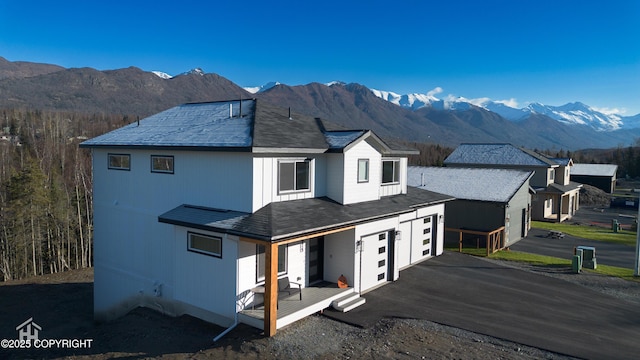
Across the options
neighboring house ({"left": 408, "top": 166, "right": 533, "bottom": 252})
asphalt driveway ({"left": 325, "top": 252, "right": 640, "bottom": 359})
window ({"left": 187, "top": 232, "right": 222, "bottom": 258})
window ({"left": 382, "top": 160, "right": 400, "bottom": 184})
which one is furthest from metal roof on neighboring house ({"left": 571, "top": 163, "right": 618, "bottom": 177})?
window ({"left": 187, "top": 232, "right": 222, "bottom": 258})

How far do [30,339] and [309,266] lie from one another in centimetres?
1179

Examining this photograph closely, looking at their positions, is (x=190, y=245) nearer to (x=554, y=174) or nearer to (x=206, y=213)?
(x=206, y=213)

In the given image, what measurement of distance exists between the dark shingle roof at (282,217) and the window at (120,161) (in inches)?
147

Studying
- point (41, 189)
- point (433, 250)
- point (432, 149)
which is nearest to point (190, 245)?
point (433, 250)

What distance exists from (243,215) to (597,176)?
211 feet

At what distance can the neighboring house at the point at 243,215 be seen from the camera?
42.4 ft

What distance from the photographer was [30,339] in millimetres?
16891

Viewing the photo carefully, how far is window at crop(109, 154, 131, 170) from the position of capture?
16969mm

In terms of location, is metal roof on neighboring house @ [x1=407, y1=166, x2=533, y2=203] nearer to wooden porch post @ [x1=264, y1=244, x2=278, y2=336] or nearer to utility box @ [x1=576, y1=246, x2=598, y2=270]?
utility box @ [x1=576, y1=246, x2=598, y2=270]

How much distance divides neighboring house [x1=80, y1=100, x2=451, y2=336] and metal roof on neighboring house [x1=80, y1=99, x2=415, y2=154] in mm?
77

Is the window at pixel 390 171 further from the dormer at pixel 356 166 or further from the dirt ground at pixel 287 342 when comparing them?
the dirt ground at pixel 287 342

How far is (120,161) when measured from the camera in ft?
56.7

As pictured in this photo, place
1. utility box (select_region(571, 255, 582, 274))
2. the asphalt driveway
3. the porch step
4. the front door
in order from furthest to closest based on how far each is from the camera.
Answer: utility box (select_region(571, 255, 582, 274)) → the front door → the porch step → the asphalt driveway

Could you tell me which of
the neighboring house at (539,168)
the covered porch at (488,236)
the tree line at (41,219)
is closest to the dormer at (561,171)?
the neighboring house at (539,168)
